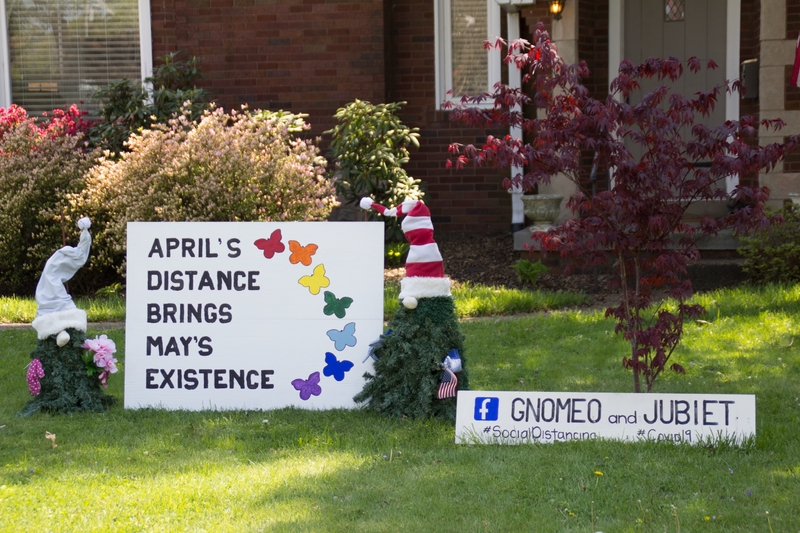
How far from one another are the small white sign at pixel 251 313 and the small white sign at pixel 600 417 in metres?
0.91

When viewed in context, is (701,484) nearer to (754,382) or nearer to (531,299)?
(754,382)

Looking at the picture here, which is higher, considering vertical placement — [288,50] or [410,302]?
[288,50]

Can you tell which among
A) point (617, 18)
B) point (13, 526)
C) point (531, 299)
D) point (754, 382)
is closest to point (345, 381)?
point (13, 526)

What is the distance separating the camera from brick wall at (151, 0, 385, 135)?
Answer: 38.2ft

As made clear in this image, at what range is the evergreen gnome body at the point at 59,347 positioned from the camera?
17.4ft

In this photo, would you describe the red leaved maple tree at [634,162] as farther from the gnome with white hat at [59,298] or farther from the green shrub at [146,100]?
the green shrub at [146,100]

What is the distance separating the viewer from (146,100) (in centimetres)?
1159

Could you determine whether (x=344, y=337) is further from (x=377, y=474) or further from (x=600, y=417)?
(x=600, y=417)

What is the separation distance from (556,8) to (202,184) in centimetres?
432

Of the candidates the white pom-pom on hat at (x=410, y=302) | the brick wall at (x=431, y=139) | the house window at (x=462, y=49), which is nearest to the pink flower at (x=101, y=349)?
the white pom-pom on hat at (x=410, y=302)

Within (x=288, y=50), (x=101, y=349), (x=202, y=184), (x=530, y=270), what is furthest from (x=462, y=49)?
(x=101, y=349)

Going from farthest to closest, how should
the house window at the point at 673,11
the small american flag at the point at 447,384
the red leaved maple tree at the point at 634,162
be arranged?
1. the house window at the point at 673,11
2. the small american flag at the point at 447,384
3. the red leaved maple tree at the point at 634,162

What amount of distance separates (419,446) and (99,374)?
84.6 inches

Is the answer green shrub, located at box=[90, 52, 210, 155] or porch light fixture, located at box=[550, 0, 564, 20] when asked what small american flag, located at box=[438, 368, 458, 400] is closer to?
porch light fixture, located at box=[550, 0, 564, 20]
